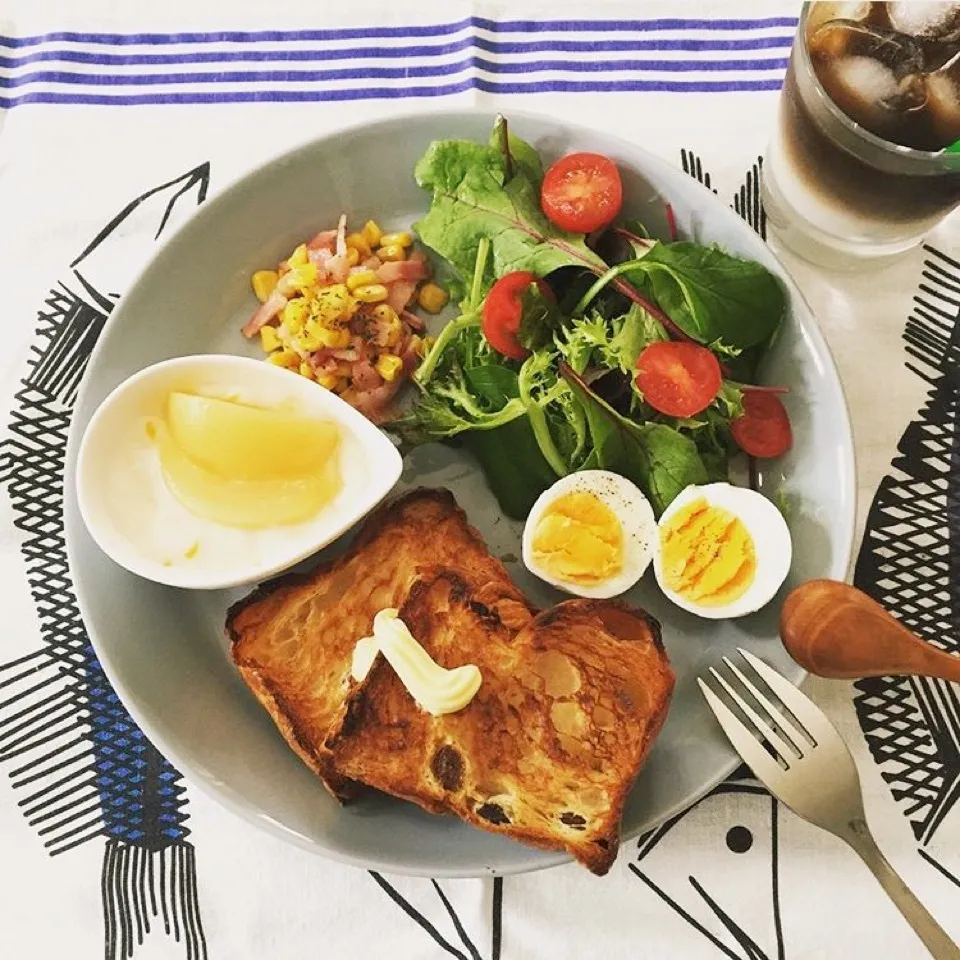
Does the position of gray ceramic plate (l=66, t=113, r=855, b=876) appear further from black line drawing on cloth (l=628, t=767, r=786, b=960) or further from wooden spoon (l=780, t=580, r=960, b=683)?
black line drawing on cloth (l=628, t=767, r=786, b=960)

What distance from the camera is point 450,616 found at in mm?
1760

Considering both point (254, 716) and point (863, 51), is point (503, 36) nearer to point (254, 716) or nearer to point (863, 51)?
point (863, 51)

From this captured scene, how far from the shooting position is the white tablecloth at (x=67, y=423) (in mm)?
1892

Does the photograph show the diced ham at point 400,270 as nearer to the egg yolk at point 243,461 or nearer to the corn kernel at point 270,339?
the corn kernel at point 270,339

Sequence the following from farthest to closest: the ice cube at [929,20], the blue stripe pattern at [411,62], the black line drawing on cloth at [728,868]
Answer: the blue stripe pattern at [411,62] < the black line drawing on cloth at [728,868] < the ice cube at [929,20]

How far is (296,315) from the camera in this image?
6.28 feet

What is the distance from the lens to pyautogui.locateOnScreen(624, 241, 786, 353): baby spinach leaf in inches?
69.5

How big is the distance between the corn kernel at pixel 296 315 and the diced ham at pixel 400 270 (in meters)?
0.17

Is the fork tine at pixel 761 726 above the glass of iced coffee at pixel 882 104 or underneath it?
underneath

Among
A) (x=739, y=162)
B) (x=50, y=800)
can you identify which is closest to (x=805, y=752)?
(x=739, y=162)

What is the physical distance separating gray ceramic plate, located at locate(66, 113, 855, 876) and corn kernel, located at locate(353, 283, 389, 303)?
0.63 ft

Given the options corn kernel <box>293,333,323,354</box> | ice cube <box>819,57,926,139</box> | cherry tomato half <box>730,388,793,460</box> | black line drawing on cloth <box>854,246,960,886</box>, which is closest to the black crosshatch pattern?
black line drawing on cloth <box>854,246,960,886</box>

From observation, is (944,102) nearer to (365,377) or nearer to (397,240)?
(397,240)

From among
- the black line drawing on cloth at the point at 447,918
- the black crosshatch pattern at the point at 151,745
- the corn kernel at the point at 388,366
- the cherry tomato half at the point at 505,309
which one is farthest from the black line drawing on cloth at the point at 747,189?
the black line drawing on cloth at the point at 447,918
